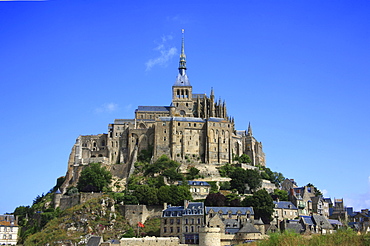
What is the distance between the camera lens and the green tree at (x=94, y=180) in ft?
322

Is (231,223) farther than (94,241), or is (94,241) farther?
(231,223)

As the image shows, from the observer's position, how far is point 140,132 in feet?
375

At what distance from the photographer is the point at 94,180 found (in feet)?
326

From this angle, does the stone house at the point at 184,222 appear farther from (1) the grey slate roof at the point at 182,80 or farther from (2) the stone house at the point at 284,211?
(1) the grey slate roof at the point at 182,80

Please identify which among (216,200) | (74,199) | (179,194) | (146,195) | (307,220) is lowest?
(307,220)

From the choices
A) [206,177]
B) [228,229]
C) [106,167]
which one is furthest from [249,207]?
[106,167]

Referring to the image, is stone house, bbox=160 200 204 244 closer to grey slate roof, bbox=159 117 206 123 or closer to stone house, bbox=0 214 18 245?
stone house, bbox=0 214 18 245

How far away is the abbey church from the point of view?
111 m

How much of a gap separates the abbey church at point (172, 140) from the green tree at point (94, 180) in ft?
25.7

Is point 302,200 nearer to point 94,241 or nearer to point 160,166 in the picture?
point 160,166

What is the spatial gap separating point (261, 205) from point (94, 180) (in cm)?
3168

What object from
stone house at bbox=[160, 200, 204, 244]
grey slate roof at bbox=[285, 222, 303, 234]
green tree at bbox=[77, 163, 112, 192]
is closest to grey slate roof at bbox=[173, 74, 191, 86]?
green tree at bbox=[77, 163, 112, 192]

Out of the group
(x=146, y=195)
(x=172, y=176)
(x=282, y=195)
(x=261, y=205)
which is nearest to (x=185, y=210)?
(x=146, y=195)

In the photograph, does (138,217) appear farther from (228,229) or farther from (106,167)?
(106,167)
